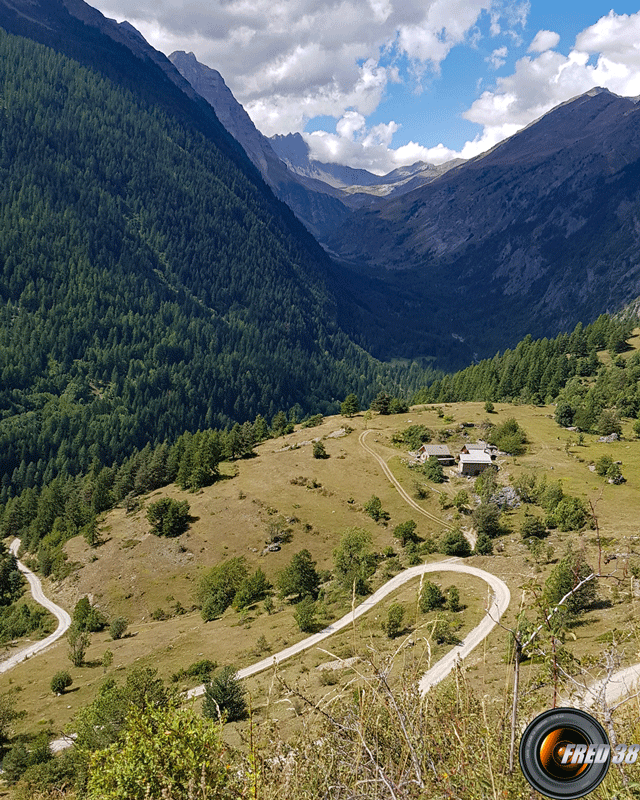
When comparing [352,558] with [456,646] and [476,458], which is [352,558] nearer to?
[456,646]

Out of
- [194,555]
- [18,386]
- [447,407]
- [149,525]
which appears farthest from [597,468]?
[18,386]

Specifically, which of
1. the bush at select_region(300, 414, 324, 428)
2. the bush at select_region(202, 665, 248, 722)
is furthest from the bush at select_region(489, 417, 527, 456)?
the bush at select_region(202, 665, 248, 722)

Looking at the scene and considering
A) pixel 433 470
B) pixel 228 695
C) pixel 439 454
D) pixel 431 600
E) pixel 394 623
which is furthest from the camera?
pixel 439 454

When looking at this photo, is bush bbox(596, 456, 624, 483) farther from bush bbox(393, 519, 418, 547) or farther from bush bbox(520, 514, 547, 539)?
bush bbox(393, 519, 418, 547)

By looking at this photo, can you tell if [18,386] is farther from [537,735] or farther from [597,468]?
[537,735]

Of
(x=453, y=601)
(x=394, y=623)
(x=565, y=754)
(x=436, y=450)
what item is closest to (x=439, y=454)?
(x=436, y=450)

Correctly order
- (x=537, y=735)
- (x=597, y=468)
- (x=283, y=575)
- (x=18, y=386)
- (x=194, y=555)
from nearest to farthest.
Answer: (x=537, y=735) < (x=283, y=575) < (x=194, y=555) < (x=597, y=468) < (x=18, y=386)
